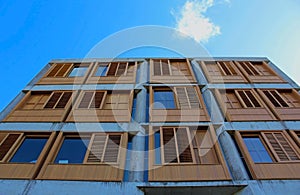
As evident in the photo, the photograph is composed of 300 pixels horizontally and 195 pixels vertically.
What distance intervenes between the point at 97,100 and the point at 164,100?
3528 mm

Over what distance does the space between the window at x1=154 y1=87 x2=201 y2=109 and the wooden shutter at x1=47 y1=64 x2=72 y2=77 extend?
19.8 ft

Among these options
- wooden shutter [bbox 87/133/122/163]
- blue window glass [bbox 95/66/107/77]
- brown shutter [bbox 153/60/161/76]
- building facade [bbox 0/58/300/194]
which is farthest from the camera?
blue window glass [bbox 95/66/107/77]

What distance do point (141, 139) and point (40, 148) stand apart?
169 inches

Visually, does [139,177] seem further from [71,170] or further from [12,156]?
[12,156]

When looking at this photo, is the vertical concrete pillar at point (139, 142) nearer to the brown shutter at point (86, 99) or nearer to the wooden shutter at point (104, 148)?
the wooden shutter at point (104, 148)

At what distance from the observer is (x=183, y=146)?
396 inches

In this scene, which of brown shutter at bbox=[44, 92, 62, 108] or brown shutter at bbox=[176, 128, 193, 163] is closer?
brown shutter at bbox=[176, 128, 193, 163]

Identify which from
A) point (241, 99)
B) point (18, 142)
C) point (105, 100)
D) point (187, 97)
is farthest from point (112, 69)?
point (241, 99)

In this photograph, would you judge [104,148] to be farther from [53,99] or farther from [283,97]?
[283,97]

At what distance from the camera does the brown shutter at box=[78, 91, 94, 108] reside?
1227 centimetres

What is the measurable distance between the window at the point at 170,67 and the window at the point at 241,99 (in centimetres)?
293

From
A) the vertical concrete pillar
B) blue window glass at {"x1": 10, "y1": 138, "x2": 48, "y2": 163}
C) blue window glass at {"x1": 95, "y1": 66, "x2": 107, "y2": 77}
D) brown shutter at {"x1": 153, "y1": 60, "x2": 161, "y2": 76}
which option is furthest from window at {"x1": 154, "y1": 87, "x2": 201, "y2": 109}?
blue window glass at {"x1": 10, "y1": 138, "x2": 48, "y2": 163}

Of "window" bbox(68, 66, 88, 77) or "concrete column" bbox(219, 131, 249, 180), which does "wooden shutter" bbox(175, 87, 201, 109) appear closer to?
"concrete column" bbox(219, 131, 249, 180)

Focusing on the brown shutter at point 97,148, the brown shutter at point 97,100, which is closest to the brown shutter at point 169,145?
the brown shutter at point 97,148
